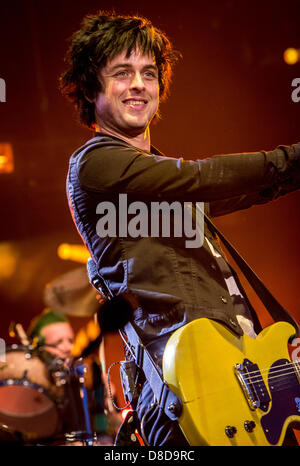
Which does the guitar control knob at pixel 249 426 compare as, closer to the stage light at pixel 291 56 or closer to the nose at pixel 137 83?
the nose at pixel 137 83

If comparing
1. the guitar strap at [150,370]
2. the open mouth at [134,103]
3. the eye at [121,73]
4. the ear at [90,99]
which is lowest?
the guitar strap at [150,370]

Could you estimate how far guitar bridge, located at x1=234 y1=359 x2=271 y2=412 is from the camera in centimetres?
156

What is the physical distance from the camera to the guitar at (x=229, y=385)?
1449 mm

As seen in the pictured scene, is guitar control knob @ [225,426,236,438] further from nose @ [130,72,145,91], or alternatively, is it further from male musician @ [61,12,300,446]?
nose @ [130,72,145,91]

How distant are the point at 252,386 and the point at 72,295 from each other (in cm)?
349

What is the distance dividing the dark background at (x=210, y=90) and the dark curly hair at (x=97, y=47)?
2.09 meters

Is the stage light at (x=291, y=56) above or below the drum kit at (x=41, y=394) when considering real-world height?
above

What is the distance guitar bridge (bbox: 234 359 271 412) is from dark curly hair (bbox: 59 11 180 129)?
1.22m

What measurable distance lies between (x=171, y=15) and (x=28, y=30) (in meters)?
1.25

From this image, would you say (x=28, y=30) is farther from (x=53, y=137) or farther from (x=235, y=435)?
(x=235, y=435)

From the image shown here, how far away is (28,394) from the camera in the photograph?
13.8 ft

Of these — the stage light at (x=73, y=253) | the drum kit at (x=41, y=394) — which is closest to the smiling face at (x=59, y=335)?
the drum kit at (x=41, y=394)

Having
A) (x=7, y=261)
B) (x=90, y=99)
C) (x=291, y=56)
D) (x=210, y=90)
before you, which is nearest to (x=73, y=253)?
(x=7, y=261)
